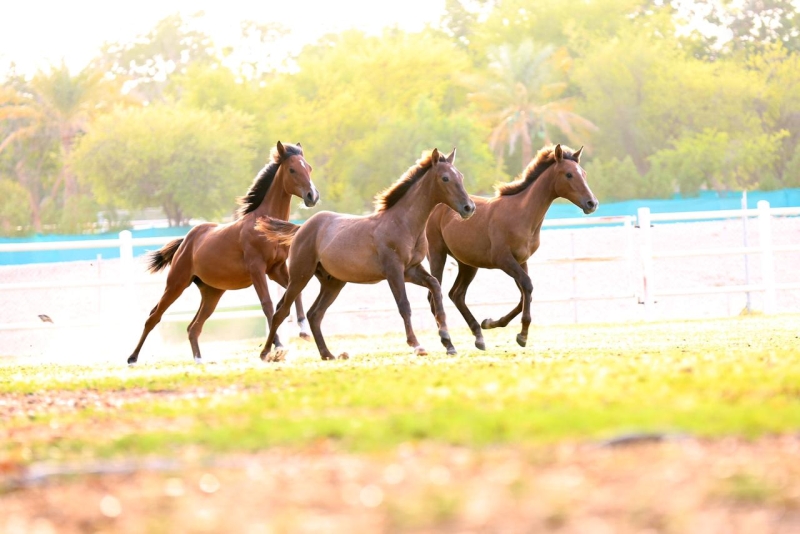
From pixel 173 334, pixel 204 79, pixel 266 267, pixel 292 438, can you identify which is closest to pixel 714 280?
pixel 173 334

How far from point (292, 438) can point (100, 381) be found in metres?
5.28

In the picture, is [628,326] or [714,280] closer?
[628,326]

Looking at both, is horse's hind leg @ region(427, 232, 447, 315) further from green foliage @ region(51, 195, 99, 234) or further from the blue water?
green foliage @ region(51, 195, 99, 234)

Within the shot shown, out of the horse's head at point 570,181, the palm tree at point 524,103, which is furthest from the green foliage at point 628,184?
the horse's head at point 570,181

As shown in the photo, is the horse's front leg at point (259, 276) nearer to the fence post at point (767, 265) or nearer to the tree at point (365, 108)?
the fence post at point (767, 265)

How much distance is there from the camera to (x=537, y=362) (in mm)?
10945

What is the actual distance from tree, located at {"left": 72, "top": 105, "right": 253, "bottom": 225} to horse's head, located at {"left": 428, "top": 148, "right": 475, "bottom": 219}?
1807 inches

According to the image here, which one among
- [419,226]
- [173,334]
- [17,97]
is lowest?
[173,334]

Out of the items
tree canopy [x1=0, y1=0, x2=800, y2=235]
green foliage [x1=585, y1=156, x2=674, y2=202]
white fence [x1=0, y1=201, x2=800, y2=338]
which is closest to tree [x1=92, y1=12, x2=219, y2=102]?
tree canopy [x1=0, y1=0, x2=800, y2=235]

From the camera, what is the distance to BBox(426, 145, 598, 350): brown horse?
1415 centimetres

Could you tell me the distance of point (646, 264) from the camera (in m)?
19.2

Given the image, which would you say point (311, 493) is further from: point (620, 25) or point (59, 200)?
point (620, 25)

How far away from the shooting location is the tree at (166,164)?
59.0 metres

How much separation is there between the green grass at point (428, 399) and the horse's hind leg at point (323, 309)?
200 millimetres
